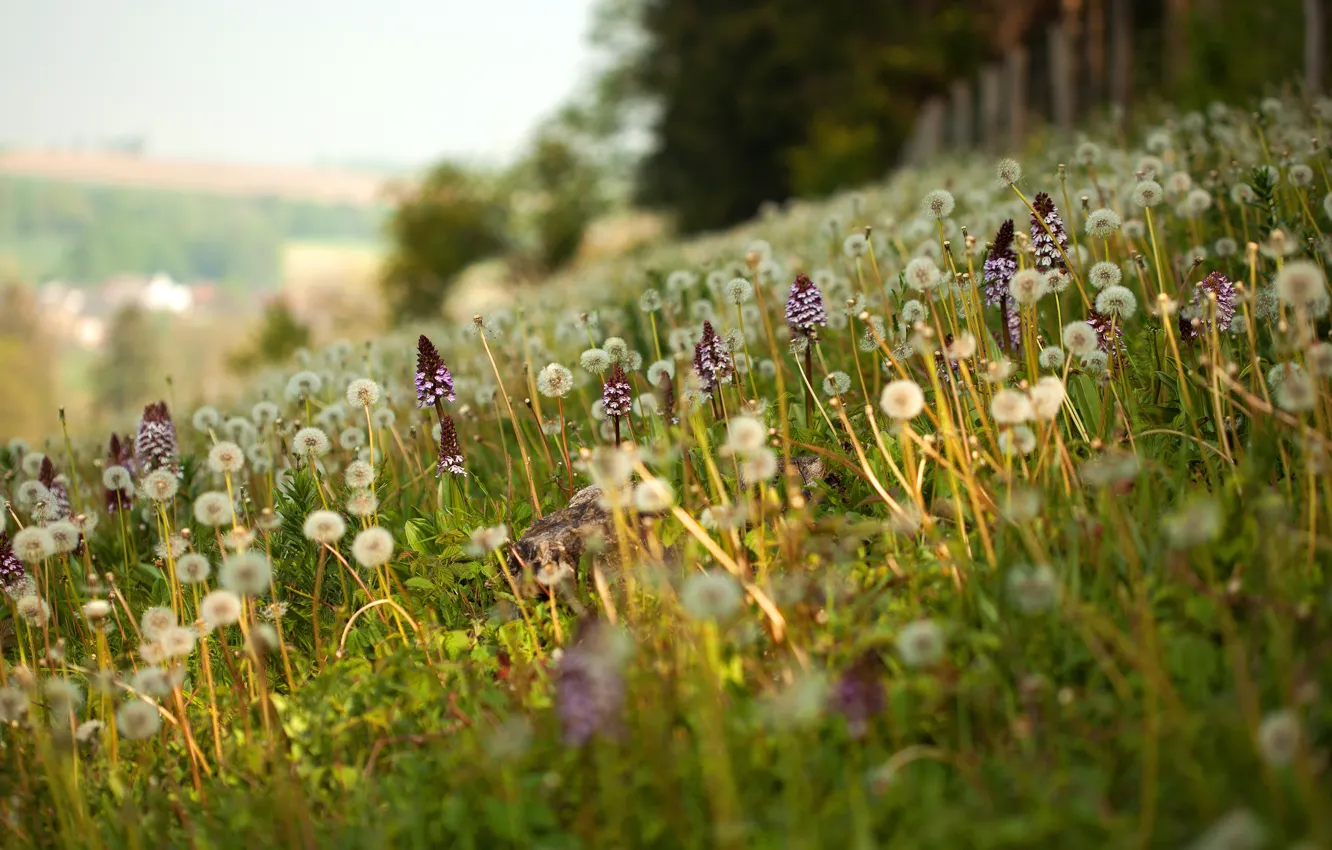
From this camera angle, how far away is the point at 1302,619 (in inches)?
76.1

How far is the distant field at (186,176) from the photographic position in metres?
142

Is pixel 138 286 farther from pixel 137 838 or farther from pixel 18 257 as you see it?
pixel 137 838

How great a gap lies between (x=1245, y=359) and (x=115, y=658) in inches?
136

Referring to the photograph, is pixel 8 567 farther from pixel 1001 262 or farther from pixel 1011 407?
pixel 1001 262

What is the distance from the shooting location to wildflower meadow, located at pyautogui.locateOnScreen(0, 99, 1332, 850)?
68.4 inches

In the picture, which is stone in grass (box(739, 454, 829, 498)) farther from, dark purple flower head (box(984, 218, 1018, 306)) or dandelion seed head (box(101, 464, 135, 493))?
dandelion seed head (box(101, 464, 135, 493))

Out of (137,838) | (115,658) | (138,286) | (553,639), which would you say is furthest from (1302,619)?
(138,286)

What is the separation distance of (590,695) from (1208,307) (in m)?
2.11

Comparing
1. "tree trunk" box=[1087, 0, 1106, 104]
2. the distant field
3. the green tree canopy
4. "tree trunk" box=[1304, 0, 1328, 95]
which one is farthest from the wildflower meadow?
the distant field

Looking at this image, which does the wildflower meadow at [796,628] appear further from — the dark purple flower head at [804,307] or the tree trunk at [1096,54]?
the tree trunk at [1096,54]

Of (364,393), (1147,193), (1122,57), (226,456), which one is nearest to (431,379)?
(364,393)

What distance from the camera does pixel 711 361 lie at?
120 inches

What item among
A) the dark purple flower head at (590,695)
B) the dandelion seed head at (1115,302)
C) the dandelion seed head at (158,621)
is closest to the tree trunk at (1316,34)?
the dandelion seed head at (1115,302)

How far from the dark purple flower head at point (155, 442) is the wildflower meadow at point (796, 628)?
23cm
